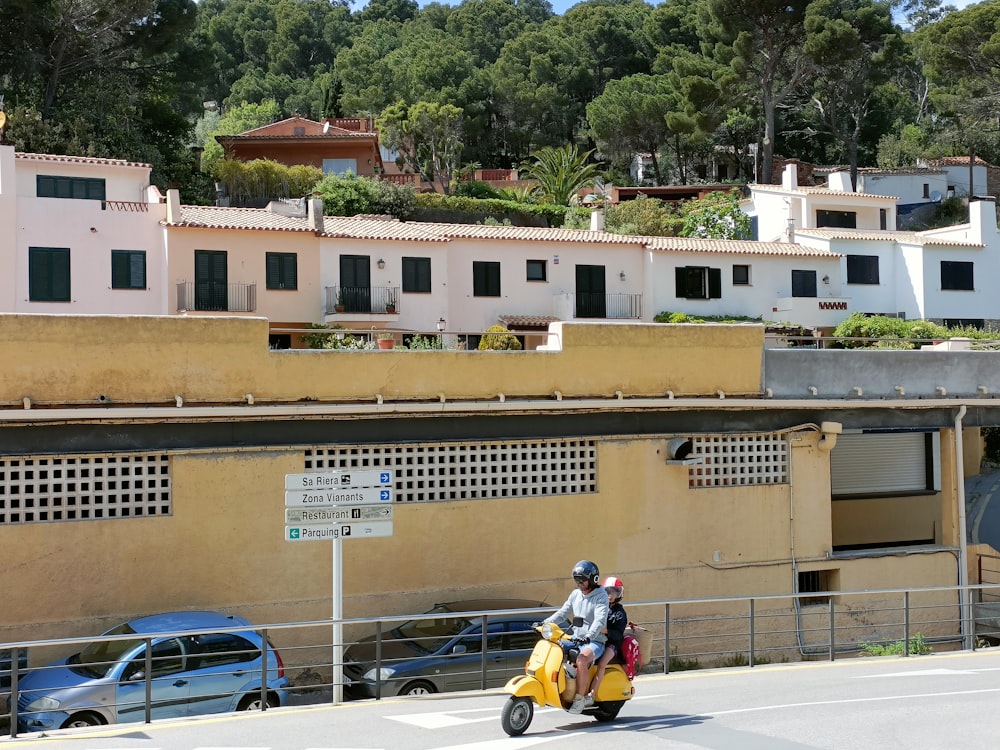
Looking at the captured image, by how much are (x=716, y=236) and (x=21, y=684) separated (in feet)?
142

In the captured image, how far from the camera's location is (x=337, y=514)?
42.4 ft

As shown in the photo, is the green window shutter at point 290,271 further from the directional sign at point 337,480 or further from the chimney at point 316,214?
the directional sign at point 337,480

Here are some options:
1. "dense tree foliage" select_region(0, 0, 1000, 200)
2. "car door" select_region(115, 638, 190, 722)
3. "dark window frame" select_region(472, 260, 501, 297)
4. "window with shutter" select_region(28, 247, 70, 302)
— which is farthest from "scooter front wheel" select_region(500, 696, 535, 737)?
"dense tree foliage" select_region(0, 0, 1000, 200)

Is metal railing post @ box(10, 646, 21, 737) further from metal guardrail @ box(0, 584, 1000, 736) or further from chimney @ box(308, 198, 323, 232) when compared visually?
chimney @ box(308, 198, 323, 232)

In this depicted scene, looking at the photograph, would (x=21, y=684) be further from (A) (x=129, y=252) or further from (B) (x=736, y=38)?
(B) (x=736, y=38)

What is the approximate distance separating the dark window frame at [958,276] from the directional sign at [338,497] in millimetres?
38881

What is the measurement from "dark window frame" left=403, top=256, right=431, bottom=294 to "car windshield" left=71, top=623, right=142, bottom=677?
22.9m

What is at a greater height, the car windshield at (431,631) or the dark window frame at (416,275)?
the dark window frame at (416,275)

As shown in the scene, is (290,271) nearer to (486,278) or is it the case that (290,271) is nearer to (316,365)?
(486,278)

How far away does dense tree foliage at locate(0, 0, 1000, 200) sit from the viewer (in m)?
49.2

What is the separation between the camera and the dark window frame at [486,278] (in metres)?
38.7

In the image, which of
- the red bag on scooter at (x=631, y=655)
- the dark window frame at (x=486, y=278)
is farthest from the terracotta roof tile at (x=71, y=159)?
the red bag on scooter at (x=631, y=655)

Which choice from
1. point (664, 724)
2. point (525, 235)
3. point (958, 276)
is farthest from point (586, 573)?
point (958, 276)

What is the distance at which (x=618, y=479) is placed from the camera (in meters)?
19.8
